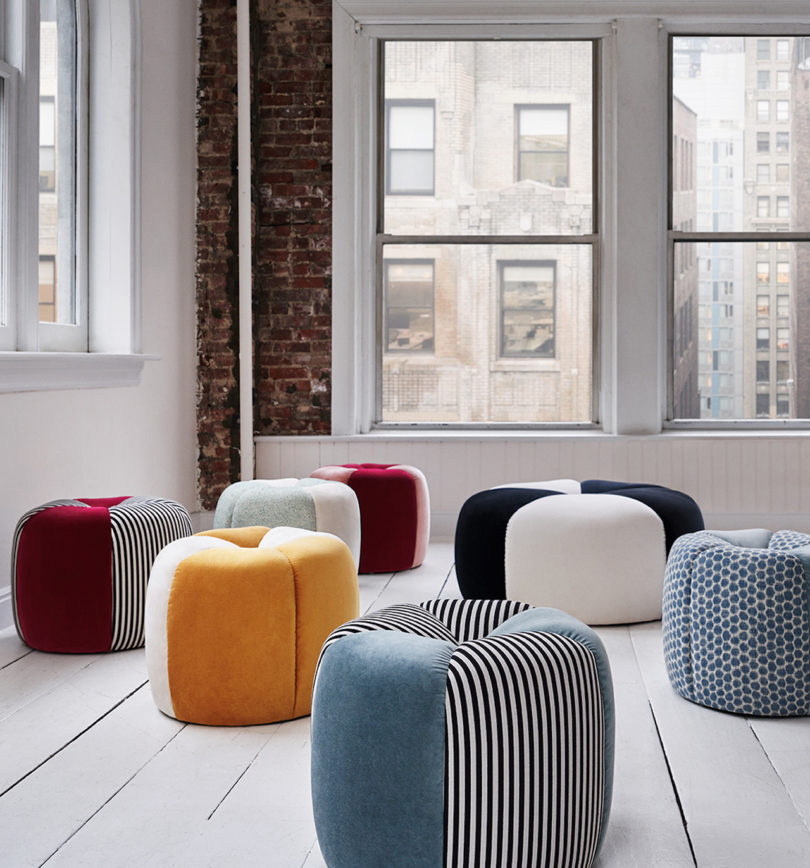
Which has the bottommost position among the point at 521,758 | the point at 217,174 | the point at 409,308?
the point at 521,758

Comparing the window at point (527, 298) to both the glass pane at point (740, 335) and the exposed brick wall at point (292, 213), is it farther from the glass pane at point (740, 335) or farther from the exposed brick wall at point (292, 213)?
the exposed brick wall at point (292, 213)

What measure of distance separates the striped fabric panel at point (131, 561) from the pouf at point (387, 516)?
135 centimetres

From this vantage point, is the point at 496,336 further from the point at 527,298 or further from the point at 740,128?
the point at 740,128

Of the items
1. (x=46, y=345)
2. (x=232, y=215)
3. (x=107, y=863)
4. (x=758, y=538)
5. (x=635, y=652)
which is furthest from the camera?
(x=232, y=215)

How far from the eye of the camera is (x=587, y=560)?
3.54 m

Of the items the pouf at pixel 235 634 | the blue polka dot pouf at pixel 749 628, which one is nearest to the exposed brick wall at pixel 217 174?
the pouf at pixel 235 634

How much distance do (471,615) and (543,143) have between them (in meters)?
4.29

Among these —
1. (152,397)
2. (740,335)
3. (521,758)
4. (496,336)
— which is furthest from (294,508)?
(740,335)

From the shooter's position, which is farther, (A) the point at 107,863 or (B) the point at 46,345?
(B) the point at 46,345

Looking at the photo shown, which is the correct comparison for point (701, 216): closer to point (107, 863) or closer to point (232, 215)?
point (232, 215)

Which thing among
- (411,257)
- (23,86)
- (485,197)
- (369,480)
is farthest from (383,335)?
(23,86)

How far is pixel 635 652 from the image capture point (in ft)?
10.8

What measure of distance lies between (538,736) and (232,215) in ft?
14.4

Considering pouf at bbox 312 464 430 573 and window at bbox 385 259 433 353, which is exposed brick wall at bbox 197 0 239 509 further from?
pouf at bbox 312 464 430 573
